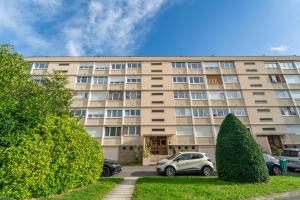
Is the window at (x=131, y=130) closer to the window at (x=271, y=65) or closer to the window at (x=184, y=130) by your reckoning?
the window at (x=184, y=130)

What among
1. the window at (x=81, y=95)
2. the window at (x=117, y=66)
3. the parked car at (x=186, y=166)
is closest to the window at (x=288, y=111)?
the parked car at (x=186, y=166)

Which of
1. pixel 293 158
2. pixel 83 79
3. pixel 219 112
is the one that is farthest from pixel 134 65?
pixel 293 158

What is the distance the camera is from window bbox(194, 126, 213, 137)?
81.4 ft

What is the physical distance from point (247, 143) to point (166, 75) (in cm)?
2023

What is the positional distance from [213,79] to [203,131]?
8823mm

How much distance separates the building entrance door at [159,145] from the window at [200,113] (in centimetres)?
554

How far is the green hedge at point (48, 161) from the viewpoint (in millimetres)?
5977

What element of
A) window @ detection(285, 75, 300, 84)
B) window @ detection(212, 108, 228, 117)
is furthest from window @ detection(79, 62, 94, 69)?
window @ detection(285, 75, 300, 84)

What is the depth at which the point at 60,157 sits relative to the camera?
771 centimetres

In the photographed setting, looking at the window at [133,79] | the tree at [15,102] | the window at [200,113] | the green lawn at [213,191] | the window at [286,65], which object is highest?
the window at [286,65]

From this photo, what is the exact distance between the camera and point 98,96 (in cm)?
2723

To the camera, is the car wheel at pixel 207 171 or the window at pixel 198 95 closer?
the car wheel at pixel 207 171

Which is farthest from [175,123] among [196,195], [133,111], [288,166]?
[196,195]

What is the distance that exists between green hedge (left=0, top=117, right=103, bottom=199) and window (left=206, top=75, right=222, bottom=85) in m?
23.0
